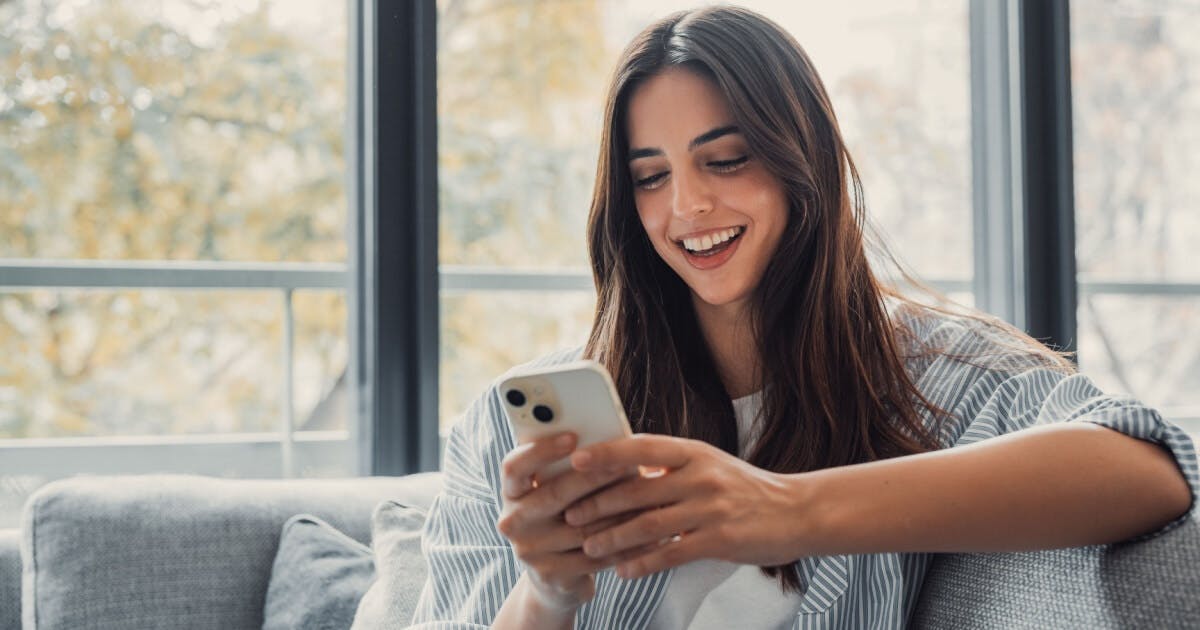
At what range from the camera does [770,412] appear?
4.31ft

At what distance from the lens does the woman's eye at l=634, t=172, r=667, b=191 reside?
138 centimetres

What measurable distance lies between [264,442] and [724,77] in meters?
1.65

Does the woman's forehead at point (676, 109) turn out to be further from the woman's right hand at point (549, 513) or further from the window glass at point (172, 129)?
the window glass at point (172, 129)

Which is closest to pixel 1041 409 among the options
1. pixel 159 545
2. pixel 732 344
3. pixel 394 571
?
pixel 732 344

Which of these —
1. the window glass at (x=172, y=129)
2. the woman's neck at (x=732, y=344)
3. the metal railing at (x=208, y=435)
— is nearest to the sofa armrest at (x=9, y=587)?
the metal railing at (x=208, y=435)

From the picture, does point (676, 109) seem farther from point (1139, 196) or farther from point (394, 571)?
point (1139, 196)

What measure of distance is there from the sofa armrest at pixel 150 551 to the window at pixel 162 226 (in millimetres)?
589

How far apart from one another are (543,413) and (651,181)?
0.59m

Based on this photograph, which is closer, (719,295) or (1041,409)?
(1041,409)

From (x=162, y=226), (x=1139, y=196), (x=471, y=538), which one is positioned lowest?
(x=471, y=538)

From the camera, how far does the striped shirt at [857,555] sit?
1.08 meters

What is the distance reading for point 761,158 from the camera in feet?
4.21

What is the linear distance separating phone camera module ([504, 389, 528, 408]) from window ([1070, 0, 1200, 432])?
2.16m

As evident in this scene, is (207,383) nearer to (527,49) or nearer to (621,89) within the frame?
(527,49)
